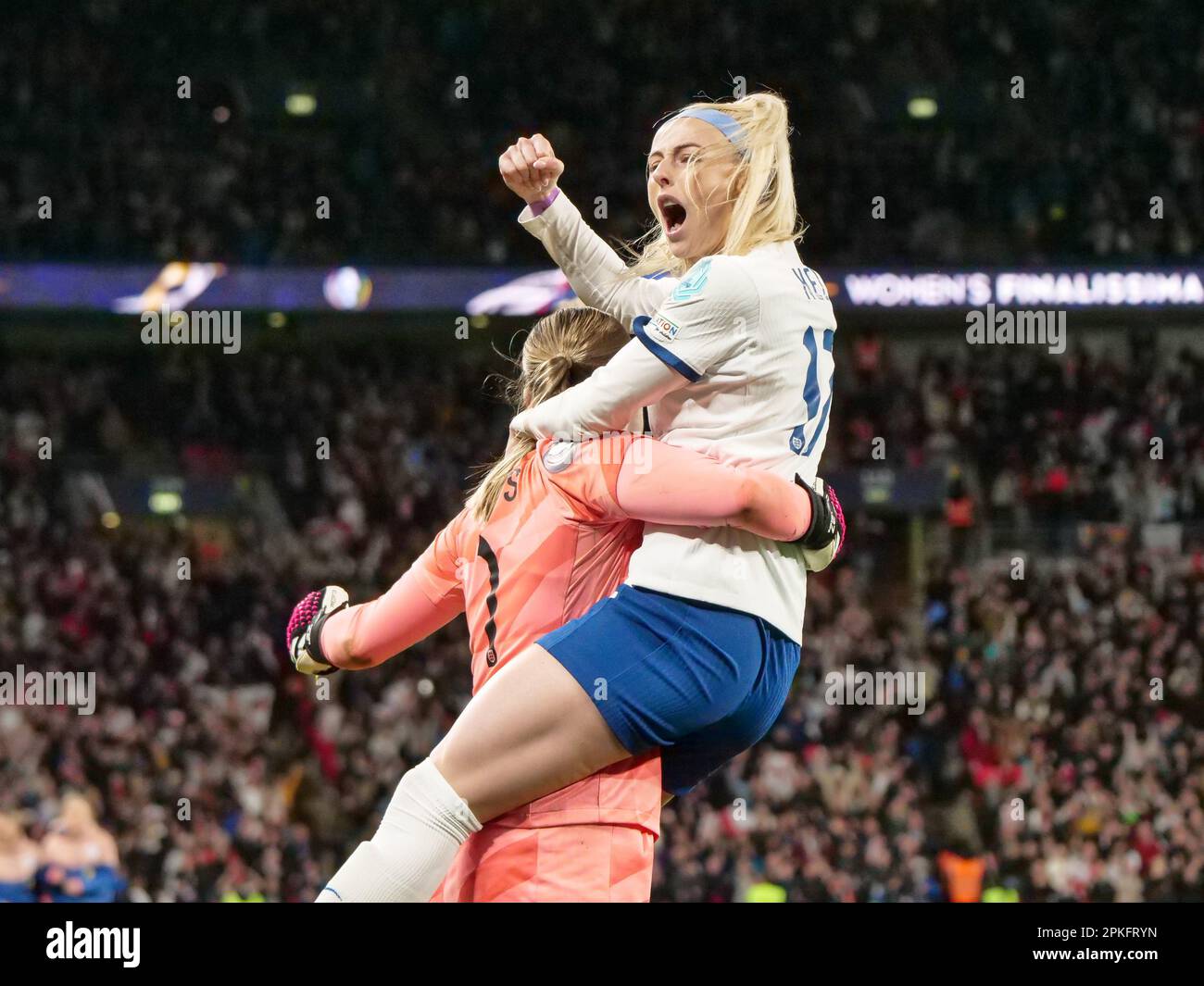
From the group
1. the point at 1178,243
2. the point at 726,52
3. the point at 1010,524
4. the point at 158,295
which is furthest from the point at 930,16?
the point at 158,295

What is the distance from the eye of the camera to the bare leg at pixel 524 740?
8.08 feet

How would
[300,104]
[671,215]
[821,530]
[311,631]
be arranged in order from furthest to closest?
[300,104] < [311,631] < [671,215] < [821,530]

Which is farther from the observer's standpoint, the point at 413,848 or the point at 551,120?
the point at 551,120

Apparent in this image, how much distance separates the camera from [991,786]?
32.0 feet

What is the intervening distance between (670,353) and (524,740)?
670 millimetres

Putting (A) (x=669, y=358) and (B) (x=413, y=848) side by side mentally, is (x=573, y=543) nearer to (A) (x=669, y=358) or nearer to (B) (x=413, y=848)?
(A) (x=669, y=358)

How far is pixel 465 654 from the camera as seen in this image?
35.0 ft

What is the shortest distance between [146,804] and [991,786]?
5235mm

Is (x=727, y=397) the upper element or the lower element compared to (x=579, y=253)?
lower

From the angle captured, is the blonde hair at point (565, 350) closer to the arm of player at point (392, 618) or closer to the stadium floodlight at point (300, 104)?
the arm of player at point (392, 618)

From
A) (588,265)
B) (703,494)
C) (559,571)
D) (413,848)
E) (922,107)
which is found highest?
(922,107)

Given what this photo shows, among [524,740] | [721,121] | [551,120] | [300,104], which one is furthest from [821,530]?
[300,104]

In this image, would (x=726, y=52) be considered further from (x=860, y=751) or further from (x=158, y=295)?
(x=860, y=751)
